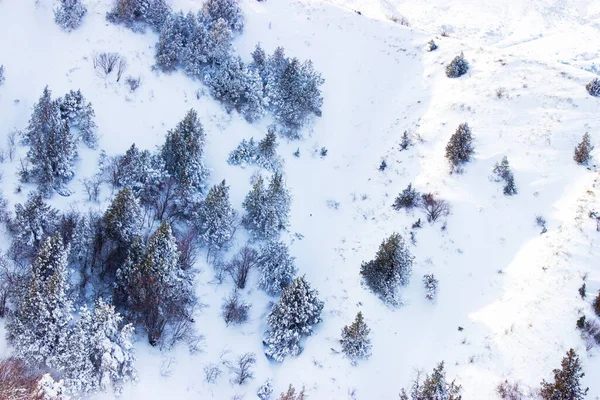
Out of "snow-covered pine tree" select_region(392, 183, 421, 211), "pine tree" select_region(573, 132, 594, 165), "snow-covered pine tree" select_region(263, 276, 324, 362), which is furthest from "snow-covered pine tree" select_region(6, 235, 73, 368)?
"pine tree" select_region(573, 132, 594, 165)

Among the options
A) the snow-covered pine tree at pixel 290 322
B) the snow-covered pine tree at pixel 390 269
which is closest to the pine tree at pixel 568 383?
the snow-covered pine tree at pixel 390 269

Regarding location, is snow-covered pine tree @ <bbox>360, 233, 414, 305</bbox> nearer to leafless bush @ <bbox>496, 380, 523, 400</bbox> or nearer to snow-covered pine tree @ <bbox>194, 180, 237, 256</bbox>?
leafless bush @ <bbox>496, 380, 523, 400</bbox>

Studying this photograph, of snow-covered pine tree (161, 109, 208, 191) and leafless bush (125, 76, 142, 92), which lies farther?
leafless bush (125, 76, 142, 92)

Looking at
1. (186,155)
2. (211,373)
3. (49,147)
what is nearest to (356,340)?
(211,373)

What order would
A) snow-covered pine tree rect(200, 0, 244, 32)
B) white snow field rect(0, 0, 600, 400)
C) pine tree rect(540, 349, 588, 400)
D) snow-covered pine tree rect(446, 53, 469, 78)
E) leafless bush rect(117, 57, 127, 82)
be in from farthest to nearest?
snow-covered pine tree rect(446, 53, 469, 78), snow-covered pine tree rect(200, 0, 244, 32), leafless bush rect(117, 57, 127, 82), white snow field rect(0, 0, 600, 400), pine tree rect(540, 349, 588, 400)

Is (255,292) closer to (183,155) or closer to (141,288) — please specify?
(141,288)

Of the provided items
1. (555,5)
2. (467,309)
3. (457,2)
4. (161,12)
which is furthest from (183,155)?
(555,5)

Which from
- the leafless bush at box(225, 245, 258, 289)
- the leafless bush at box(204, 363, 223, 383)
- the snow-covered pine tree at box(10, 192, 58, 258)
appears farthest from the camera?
Result: the leafless bush at box(225, 245, 258, 289)
